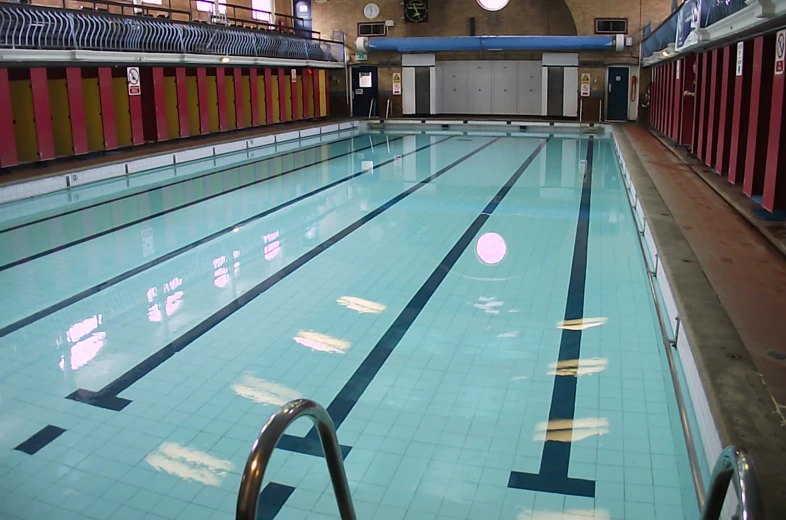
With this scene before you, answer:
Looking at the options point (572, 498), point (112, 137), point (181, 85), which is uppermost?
point (181, 85)

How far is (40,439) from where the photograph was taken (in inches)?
149

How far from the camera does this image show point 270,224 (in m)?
9.02

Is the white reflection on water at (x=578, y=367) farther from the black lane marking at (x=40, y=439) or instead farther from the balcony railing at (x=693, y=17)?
the balcony railing at (x=693, y=17)

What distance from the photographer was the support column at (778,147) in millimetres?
6410

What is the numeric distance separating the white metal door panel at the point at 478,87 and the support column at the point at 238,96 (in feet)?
31.7

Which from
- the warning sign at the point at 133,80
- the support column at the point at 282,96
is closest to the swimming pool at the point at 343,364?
the warning sign at the point at 133,80

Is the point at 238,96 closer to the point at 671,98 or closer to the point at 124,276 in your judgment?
the point at 671,98

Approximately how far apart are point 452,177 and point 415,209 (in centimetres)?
314

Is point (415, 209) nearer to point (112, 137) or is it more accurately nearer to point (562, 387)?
point (562, 387)

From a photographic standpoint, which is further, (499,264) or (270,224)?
(270,224)

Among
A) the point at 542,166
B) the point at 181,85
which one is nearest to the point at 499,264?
the point at 542,166

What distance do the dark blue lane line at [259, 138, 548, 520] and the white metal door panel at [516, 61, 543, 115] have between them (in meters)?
18.4

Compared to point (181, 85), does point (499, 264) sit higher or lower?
lower

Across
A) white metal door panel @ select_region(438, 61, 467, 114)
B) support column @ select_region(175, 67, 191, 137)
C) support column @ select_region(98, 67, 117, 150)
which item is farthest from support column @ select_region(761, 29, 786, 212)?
white metal door panel @ select_region(438, 61, 467, 114)
